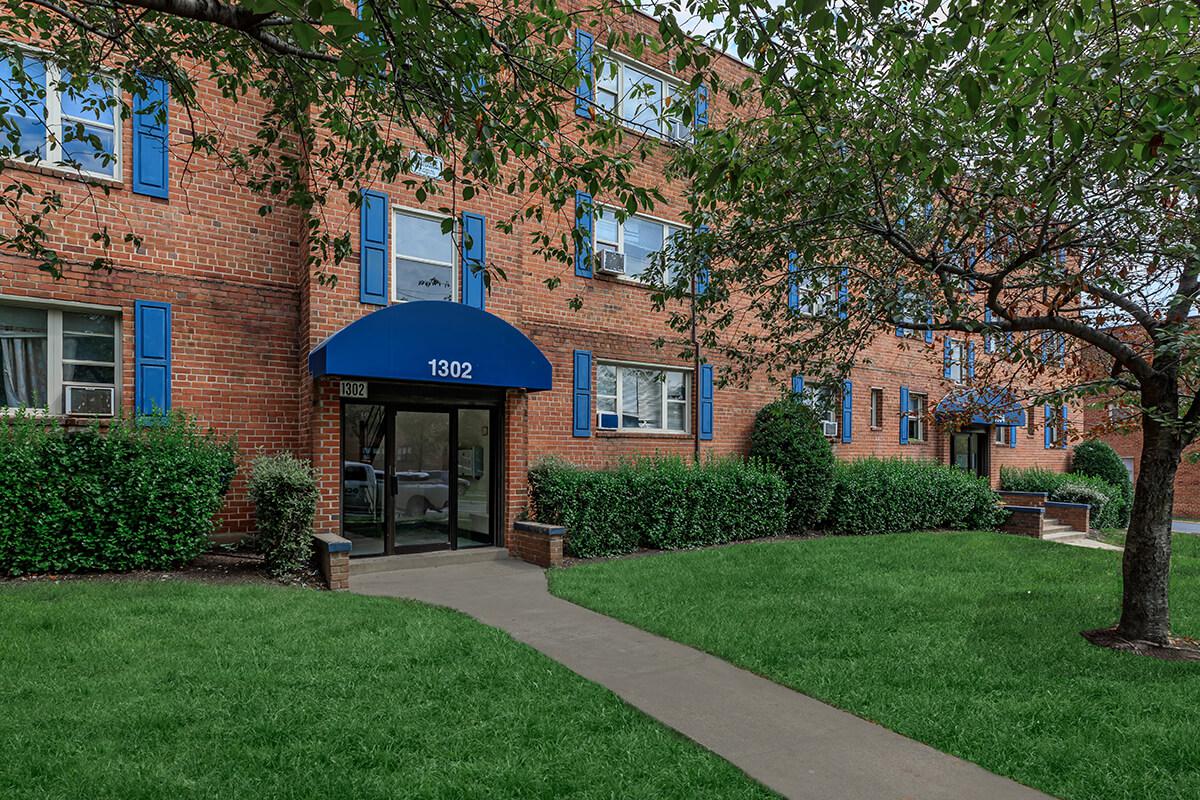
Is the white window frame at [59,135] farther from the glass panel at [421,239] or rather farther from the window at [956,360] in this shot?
the window at [956,360]

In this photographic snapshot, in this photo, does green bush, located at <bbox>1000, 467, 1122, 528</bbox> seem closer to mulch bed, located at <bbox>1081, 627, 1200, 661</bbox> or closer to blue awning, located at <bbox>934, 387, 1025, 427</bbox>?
blue awning, located at <bbox>934, 387, 1025, 427</bbox>

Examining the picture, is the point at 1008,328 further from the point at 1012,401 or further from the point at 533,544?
the point at 533,544

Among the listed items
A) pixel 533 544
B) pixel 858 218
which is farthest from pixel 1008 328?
pixel 533 544

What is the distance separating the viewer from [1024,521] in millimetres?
16172

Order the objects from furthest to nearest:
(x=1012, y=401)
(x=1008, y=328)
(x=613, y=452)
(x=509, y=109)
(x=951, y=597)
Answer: (x=613, y=452)
(x=951, y=597)
(x=1012, y=401)
(x=1008, y=328)
(x=509, y=109)

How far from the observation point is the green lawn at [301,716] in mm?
3459

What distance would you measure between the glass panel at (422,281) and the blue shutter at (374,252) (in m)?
0.40

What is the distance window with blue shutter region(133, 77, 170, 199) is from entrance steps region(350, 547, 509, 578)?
5.19 meters

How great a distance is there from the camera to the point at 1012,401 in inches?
272

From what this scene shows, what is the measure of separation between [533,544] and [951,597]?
521cm

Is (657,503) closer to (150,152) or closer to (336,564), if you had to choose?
(336,564)

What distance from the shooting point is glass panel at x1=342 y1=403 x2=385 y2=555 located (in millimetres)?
9602

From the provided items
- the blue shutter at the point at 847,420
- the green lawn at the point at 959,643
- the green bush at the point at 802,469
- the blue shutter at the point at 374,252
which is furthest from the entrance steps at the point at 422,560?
the blue shutter at the point at 847,420

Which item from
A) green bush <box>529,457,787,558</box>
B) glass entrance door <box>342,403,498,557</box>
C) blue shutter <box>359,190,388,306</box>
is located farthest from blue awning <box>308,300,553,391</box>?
green bush <box>529,457,787,558</box>
